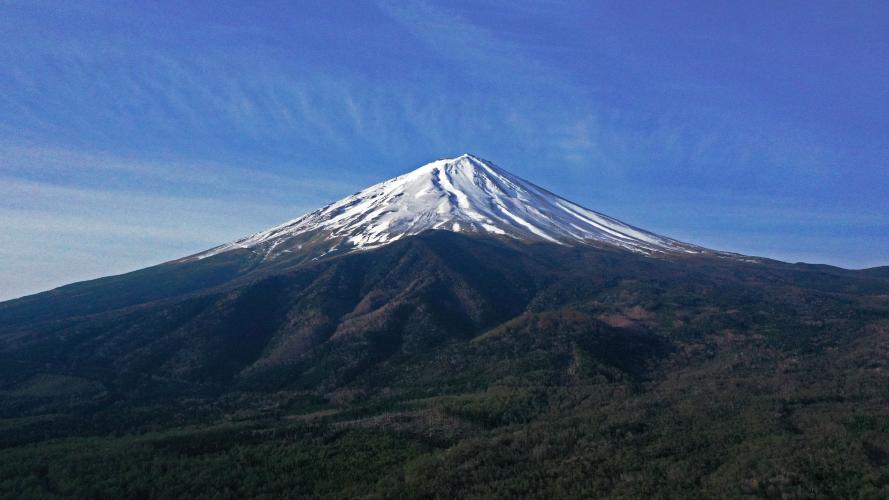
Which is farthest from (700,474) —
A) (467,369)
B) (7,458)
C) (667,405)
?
(7,458)

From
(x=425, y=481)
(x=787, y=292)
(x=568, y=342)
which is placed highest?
(x=787, y=292)

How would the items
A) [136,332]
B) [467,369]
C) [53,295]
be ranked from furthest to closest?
[53,295] < [136,332] < [467,369]

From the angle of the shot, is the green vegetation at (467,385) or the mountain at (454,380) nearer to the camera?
the green vegetation at (467,385)

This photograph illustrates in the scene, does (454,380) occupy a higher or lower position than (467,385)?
higher

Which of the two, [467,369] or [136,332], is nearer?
[467,369]

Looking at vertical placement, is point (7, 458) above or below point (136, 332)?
below

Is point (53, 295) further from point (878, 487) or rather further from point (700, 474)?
point (878, 487)

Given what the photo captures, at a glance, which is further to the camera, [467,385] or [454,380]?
[454,380]

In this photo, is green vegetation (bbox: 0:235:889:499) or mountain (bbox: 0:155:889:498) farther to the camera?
mountain (bbox: 0:155:889:498)
